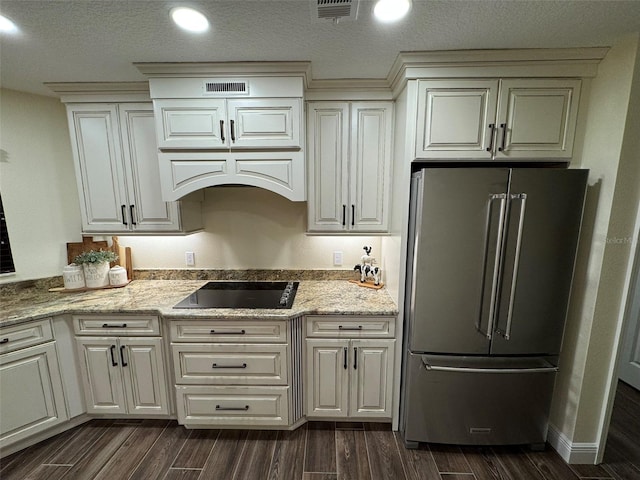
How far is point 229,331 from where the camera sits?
183 cm

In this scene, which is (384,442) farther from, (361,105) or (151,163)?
(151,163)

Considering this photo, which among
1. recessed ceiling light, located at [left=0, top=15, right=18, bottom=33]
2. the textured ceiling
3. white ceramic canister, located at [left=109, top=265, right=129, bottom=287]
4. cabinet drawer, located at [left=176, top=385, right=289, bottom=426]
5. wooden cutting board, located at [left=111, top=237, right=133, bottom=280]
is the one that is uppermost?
the textured ceiling

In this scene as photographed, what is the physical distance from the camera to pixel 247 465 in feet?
5.64

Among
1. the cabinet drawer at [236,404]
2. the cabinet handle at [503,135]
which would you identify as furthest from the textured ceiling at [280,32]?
the cabinet drawer at [236,404]

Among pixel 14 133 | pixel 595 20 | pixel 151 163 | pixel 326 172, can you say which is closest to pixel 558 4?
pixel 595 20

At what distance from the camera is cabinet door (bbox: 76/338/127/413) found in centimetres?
191

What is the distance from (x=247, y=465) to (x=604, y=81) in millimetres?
3122

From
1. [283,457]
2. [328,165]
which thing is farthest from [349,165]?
[283,457]

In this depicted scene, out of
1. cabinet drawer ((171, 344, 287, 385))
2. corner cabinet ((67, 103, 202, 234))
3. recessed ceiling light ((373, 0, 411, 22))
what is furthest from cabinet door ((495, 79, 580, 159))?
corner cabinet ((67, 103, 202, 234))

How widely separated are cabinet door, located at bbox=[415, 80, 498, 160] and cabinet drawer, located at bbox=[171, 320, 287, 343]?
149 cm

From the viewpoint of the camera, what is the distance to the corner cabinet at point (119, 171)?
1.99m

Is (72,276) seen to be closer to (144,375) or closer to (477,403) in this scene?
(144,375)

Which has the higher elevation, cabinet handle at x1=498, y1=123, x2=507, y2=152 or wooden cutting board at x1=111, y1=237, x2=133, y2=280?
cabinet handle at x1=498, y1=123, x2=507, y2=152

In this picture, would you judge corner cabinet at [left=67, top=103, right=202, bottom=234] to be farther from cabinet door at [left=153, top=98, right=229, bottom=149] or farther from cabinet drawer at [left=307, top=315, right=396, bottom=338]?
cabinet drawer at [left=307, top=315, right=396, bottom=338]
